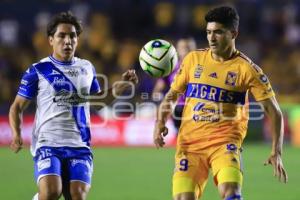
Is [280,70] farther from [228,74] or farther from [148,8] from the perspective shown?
[228,74]

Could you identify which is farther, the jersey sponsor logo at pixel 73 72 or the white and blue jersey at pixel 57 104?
the jersey sponsor logo at pixel 73 72

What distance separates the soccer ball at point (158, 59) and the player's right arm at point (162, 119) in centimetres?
139

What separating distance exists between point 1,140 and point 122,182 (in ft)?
21.7

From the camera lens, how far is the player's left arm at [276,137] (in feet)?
19.2

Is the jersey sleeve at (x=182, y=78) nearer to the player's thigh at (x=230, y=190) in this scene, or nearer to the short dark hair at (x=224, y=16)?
the short dark hair at (x=224, y=16)

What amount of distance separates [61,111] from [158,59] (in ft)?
5.21

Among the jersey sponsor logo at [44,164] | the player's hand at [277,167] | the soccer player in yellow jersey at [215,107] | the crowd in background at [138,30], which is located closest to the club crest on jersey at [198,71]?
the soccer player in yellow jersey at [215,107]

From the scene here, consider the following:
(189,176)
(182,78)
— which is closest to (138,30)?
(182,78)

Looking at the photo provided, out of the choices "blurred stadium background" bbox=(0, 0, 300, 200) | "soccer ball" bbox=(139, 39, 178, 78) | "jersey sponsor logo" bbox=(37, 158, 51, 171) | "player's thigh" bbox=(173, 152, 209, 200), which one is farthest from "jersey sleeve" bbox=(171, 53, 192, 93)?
"blurred stadium background" bbox=(0, 0, 300, 200)

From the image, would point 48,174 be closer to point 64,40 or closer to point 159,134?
point 159,134

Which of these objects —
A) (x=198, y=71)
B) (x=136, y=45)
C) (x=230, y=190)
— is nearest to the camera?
(x=230, y=190)

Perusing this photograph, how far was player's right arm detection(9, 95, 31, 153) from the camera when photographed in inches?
254

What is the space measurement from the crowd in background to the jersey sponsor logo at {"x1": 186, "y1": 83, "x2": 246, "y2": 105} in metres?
12.2

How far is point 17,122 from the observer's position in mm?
6566
